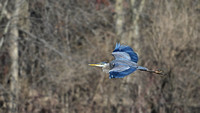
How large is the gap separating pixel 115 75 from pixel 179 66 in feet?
21.1

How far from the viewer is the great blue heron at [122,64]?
394 centimetres

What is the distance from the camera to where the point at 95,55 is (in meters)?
10.8

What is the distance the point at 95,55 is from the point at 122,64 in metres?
6.71

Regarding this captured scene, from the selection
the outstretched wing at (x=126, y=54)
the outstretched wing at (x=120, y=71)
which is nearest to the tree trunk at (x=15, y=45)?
the outstretched wing at (x=126, y=54)

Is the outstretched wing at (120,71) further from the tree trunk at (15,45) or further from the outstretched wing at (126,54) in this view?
the tree trunk at (15,45)

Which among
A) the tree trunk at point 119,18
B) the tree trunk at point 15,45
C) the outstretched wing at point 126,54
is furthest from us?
the tree trunk at point 119,18

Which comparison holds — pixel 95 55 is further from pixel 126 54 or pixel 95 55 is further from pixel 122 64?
pixel 122 64

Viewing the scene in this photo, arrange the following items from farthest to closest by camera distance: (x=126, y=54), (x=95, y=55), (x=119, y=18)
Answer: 1. (x=119, y=18)
2. (x=95, y=55)
3. (x=126, y=54)

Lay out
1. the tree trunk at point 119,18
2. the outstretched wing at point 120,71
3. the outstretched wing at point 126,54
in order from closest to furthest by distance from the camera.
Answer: the outstretched wing at point 120,71 < the outstretched wing at point 126,54 < the tree trunk at point 119,18

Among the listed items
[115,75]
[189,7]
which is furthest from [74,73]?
[115,75]

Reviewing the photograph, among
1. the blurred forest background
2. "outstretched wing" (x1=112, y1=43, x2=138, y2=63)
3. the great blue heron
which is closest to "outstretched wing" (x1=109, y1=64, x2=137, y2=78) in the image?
the great blue heron

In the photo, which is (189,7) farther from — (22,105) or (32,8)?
(22,105)

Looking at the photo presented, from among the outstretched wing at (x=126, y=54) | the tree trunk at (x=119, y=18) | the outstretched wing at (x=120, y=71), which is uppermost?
the tree trunk at (x=119, y=18)

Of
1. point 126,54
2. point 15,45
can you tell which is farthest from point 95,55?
point 126,54
